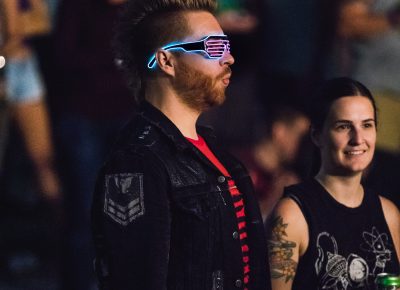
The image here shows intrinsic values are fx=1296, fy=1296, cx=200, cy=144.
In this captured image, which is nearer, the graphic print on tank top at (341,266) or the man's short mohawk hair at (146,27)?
the man's short mohawk hair at (146,27)

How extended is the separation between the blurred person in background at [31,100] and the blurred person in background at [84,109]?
1.05 ft

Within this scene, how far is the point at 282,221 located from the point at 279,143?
3.65 m

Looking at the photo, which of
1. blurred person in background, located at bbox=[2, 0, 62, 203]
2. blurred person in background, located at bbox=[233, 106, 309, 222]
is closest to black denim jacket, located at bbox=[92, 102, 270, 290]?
blurred person in background, located at bbox=[2, 0, 62, 203]

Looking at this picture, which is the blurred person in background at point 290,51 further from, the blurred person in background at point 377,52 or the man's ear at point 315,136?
the man's ear at point 315,136

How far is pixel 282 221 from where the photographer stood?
5.21m

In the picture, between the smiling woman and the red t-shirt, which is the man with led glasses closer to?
the red t-shirt

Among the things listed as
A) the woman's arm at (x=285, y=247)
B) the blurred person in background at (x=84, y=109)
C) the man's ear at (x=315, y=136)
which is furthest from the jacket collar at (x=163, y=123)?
the blurred person in background at (x=84, y=109)

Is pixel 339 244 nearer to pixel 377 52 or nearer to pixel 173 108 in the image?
pixel 173 108

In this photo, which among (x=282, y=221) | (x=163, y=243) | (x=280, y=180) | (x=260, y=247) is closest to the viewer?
(x=163, y=243)

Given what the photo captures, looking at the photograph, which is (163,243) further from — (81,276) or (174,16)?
(81,276)

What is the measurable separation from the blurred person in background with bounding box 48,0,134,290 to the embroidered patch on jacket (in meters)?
3.34

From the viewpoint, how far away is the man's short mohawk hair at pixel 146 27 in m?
4.62

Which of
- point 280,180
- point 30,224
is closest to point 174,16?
point 280,180

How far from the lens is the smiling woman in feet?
17.1
